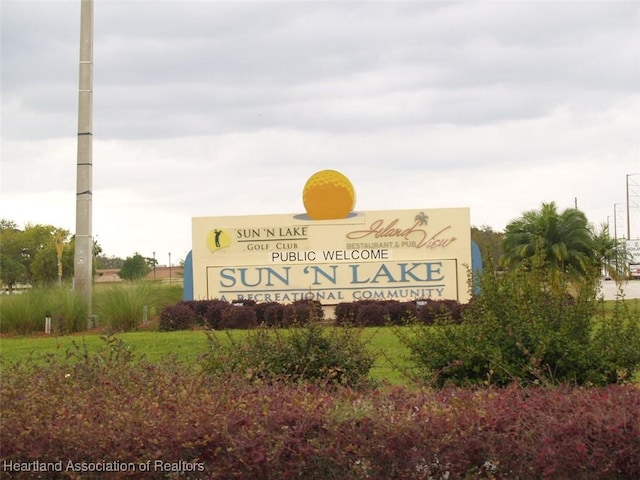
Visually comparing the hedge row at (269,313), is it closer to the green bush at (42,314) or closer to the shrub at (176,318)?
Result: the shrub at (176,318)

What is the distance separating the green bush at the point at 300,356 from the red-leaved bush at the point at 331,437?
2.32m

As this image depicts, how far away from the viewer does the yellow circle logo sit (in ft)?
74.8

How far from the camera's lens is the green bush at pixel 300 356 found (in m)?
8.30

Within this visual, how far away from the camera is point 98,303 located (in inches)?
824

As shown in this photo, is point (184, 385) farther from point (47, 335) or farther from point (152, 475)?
point (47, 335)

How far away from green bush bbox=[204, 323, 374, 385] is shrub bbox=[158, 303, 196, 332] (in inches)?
439

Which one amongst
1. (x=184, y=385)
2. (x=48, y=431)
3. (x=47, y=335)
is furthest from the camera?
(x=47, y=335)

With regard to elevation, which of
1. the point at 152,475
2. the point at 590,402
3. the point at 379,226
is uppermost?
the point at 379,226

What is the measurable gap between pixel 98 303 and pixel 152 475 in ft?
53.4

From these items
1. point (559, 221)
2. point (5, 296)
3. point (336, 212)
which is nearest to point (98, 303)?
point (5, 296)

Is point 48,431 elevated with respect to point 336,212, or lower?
lower

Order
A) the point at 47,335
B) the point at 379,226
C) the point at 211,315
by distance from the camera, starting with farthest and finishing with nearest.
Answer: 1. the point at 379,226
2. the point at 211,315
3. the point at 47,335

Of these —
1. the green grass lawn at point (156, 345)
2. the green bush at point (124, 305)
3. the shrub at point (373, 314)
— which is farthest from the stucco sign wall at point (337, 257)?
the green grass lawn at point (156, 345)

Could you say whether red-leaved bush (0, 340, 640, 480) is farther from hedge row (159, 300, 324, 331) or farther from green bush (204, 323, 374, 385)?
hedge row (159, 300, 324, 331)
